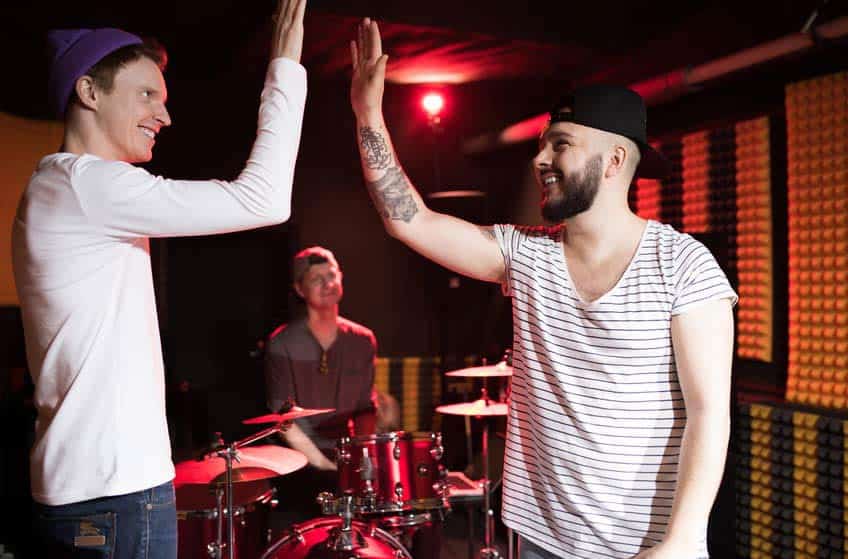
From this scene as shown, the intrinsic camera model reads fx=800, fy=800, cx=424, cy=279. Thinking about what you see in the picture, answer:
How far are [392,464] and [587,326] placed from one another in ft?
7.09

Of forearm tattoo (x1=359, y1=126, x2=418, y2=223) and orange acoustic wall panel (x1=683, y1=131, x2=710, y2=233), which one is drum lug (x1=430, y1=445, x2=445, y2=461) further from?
orange acoustic wall panel (x1=683, y1=131, x2=710, y2=233)

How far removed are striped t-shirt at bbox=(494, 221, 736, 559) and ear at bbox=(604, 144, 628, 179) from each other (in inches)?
8.5

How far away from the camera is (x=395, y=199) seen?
2.28 meters

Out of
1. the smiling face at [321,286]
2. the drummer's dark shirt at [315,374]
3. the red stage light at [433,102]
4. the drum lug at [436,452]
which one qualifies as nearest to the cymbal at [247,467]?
the drum lug at [436,452]

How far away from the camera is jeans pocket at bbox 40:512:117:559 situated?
1.67 meters

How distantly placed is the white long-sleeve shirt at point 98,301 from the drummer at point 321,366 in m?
3.16

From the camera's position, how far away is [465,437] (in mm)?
6805

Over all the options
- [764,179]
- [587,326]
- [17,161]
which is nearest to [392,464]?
[587,326]

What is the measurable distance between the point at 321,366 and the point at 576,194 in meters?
3.22

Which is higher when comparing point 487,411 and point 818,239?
point 818,239

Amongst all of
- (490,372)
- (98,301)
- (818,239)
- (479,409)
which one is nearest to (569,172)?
(98,301)

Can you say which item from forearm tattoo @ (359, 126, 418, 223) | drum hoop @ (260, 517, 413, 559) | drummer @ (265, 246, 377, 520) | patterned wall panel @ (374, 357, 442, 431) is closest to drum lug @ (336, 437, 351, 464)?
drum hoop @ (260, 517, 413, 559)

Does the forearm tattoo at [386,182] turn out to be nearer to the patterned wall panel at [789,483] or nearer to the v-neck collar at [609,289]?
the v-neck collar at [609,289]

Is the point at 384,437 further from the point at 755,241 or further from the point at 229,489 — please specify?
the point at 755,241
